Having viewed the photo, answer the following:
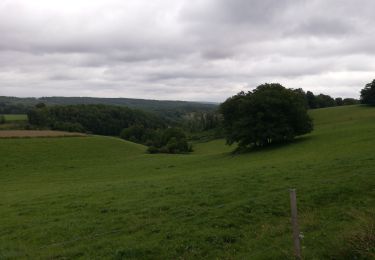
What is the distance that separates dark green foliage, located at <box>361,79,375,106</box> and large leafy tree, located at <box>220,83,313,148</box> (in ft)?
152

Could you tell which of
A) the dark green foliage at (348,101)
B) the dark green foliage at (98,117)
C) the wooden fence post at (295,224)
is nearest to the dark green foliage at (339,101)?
the dark green foliage at (348,101)

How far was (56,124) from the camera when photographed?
118 metres

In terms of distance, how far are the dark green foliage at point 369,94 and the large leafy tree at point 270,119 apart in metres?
46.4

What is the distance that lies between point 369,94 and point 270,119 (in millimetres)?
54099

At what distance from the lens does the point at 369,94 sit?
95500 millimetres

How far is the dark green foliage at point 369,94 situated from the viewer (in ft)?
307

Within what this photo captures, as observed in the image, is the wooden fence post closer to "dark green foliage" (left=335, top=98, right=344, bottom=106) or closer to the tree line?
the tree line

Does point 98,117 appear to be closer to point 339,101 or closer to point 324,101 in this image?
point 324,101

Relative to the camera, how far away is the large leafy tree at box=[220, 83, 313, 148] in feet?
171

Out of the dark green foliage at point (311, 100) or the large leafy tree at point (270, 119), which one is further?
the dark green foliage at point (311, 100)

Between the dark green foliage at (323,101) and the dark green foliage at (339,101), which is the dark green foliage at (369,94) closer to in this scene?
the dark green foliage at (323,101)

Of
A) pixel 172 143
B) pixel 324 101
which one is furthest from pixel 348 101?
pixel 172 143

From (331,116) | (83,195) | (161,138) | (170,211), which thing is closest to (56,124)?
(161,138)

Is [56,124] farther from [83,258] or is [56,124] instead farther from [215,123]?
[83,258]
